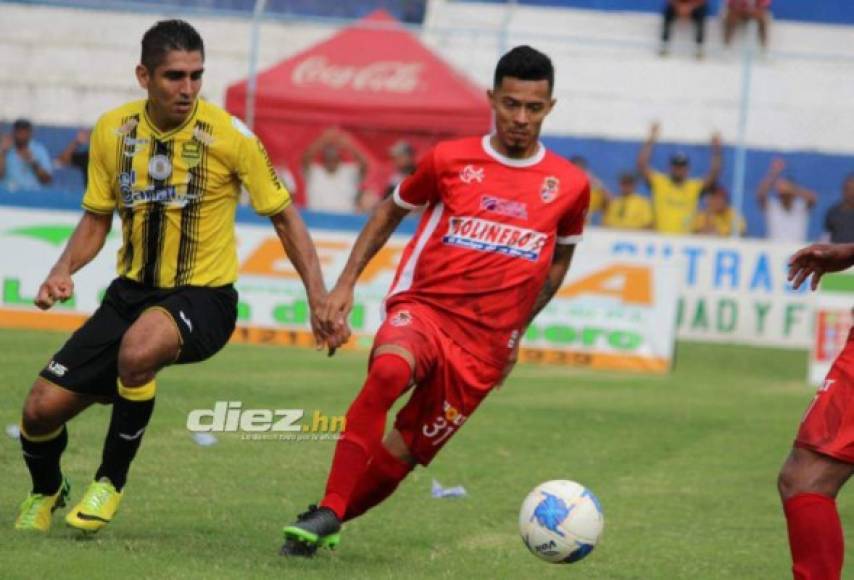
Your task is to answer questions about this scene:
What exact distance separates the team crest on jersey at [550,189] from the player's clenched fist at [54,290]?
6.94 ft

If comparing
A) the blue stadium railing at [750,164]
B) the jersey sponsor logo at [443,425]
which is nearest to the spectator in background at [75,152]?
the blue stadium railing at [750,164]

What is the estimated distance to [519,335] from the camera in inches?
321

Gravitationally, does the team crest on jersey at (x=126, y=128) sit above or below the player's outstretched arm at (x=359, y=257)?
above

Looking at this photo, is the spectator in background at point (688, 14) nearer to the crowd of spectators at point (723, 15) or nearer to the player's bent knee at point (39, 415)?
the crowd of spectators at point (723, 15)

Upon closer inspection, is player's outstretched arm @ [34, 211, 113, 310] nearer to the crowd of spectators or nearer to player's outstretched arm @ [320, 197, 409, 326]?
player's outstretched arm @ [320, 197, 409, 326]

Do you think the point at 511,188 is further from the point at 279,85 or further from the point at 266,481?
the point at 279,85

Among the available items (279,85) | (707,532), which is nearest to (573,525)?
(707,532)

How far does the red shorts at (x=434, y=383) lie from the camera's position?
7.78m

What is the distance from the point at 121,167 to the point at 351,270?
115cm

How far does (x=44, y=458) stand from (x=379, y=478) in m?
1.52

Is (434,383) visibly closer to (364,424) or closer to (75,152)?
(364,424)

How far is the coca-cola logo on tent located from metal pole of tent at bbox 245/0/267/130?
54cm

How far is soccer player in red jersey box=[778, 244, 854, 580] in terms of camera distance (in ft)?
21.6

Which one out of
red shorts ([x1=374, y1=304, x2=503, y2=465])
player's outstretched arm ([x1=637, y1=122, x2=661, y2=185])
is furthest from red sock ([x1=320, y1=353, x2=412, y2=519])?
player's outstretched arm ([x1=637, y1=122, x2=661, y2=185])
